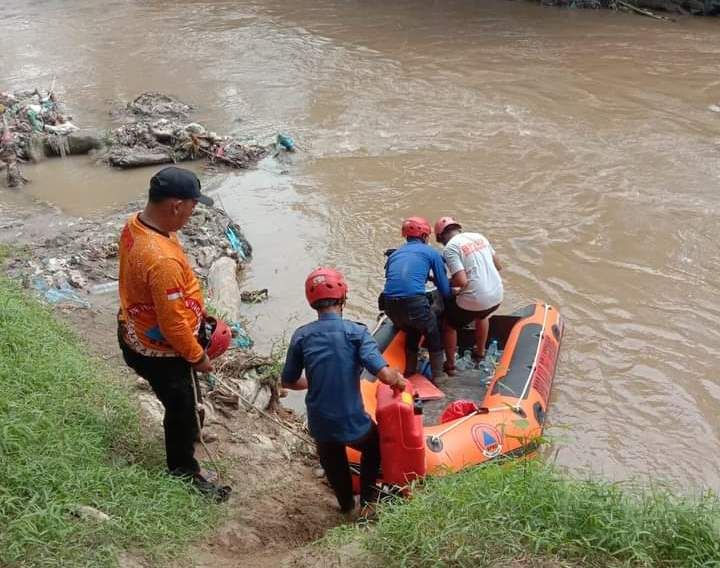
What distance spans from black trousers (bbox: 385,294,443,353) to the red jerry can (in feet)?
5.47

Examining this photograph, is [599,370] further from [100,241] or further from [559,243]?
[100,241]

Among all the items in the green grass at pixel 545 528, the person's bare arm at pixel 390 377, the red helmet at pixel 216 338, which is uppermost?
the red helmet at pixel 216 338

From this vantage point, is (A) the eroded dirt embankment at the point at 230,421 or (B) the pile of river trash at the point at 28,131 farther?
(B) the pile of river trash at the point at 28,131

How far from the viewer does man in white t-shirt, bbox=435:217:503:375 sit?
5.91m

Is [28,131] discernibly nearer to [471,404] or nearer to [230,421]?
[230,421]

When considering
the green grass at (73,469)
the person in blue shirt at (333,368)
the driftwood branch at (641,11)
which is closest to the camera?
the green grass at (73,469)

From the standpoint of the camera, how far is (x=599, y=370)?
6.59m

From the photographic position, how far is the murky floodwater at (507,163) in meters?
6.60

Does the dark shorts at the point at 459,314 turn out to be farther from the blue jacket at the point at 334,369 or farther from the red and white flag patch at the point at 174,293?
the red and white flag patch at the point at 174,293

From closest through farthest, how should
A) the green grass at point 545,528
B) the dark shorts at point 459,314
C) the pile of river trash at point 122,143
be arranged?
the green grass at point 545,528, the dark shorts at point 459,314, the pile of river trash at point 122,143

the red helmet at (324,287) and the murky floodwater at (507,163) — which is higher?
the red helmet at (324,287)

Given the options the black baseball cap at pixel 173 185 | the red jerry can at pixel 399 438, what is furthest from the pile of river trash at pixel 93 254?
the red jerry can at pixel 399 438

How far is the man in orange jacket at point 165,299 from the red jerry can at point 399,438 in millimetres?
954

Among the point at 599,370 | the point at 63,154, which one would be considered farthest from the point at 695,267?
the point at 63,154
